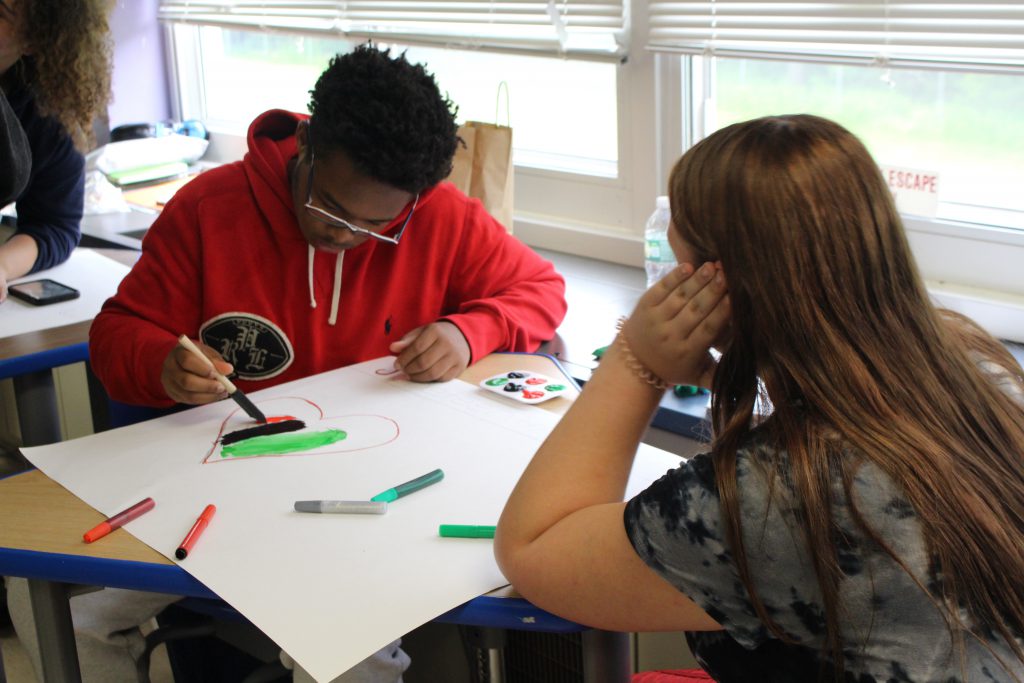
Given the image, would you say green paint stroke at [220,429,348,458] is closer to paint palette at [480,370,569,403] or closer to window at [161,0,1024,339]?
paint palette at [480,370,569,403]

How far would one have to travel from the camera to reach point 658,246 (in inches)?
82.7

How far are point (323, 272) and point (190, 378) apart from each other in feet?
1.04

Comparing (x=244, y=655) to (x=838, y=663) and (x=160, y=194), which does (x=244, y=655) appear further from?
(x=160, y=194)

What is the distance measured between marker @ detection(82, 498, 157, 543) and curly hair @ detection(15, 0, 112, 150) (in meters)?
1.07

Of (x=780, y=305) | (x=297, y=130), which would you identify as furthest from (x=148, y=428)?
(x=780, y=305)

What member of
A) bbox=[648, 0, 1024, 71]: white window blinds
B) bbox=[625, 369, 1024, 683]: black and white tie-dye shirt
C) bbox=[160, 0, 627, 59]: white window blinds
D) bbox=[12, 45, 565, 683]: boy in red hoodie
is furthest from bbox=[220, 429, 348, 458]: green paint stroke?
bbox=[160, 0, 627, 59]: white window blinds

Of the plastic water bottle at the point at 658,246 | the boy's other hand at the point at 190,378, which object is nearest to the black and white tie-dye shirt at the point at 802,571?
the boy's other hand at the point at 190,378

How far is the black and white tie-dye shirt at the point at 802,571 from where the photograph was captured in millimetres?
765

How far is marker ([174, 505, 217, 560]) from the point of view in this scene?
3.29 feet

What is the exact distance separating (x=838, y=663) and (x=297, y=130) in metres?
1.06

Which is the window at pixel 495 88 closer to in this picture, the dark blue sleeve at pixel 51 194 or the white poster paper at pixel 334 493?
the dark blue sleeve at pixel 51 194

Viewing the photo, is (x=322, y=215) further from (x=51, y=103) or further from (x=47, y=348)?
(x=51, y=103)

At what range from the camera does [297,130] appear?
152 cm

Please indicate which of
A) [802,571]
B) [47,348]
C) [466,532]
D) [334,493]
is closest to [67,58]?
[47,348]
